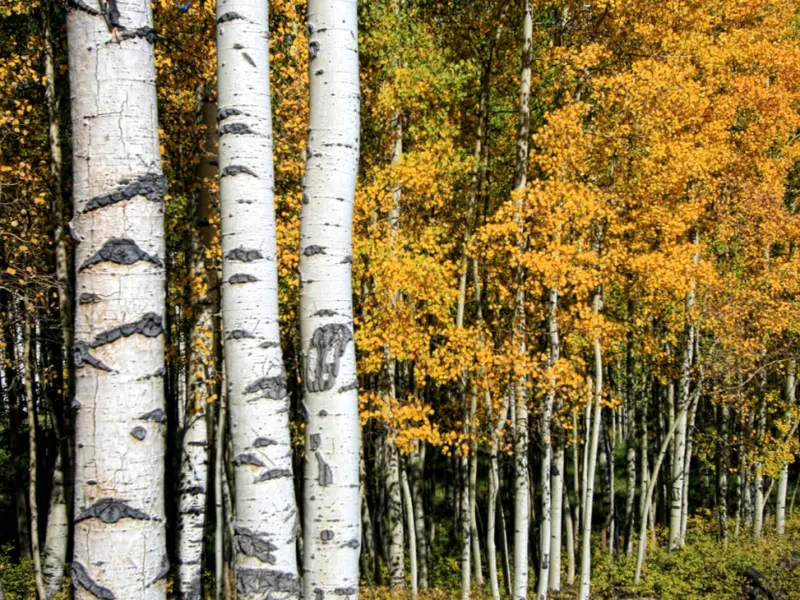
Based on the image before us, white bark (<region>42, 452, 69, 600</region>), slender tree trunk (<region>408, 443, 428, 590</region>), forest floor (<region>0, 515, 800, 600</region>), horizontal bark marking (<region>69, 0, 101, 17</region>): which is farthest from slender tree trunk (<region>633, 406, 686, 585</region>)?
horizontal bark marking (<region>69, 0, 101, 17</region>)

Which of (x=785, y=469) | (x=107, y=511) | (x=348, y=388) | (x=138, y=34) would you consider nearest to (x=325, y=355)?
(x=348, y=388)

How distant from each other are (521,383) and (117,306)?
8.51 m

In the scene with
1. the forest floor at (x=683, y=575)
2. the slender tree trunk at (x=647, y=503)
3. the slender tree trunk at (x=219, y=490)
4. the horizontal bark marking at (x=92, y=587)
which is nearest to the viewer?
the horizontal bark marking at (x=92, y=587)

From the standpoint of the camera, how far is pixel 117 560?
5.80 ft

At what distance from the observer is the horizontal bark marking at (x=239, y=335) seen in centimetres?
264

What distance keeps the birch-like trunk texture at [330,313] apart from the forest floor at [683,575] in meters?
9.19

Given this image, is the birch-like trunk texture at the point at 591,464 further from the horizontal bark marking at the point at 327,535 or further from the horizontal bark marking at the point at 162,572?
the horizontal bark marking at the point at 162,572

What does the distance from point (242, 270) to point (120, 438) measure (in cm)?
102

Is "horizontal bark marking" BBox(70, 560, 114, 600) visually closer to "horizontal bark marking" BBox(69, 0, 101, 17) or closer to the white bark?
"horizontal bark marking" BBox(69, 0, 101, 17)

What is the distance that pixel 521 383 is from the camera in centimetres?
984

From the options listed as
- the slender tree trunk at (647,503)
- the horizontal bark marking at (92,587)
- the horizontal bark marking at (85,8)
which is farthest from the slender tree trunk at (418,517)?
the horizontal bark marking at (85,8)

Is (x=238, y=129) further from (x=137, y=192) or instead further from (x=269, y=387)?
(x=269, y=387)

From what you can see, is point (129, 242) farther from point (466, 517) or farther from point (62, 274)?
point (466, 517)

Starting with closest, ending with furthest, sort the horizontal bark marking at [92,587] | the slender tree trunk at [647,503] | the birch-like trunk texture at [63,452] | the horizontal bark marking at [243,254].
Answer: the horizontal bark marking at [92,587] < the horizontal bark marking at [243,254] < the birch-like trunk texture at [63,452] < the slender tree trunk at [647,503]
